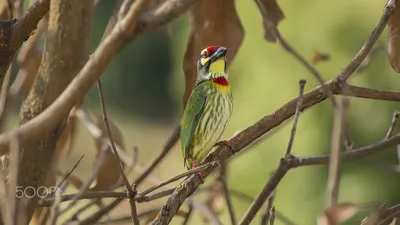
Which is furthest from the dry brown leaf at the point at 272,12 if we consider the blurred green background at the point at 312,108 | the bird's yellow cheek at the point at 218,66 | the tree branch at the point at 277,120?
the blurred green background at the point at 312,108

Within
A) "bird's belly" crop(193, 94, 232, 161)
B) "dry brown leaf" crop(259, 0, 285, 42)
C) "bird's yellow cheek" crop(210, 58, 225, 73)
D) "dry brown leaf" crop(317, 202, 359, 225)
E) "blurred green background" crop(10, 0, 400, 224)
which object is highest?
"blurred green background" crop(10, 0, 400, 224)

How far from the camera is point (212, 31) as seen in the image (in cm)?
104

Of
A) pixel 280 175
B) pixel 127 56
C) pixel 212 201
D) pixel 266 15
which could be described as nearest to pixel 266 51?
pixel 212 201

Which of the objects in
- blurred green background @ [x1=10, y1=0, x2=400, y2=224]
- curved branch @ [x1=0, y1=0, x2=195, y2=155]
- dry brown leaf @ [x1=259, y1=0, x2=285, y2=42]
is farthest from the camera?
blurred green background @ [x1=10, y1=0, x2=400, y2=224]

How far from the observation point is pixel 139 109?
8.73 m

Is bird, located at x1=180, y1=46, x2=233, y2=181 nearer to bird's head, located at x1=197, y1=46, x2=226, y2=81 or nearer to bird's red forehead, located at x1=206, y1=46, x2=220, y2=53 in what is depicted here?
bird's head, located at x1=197, y1=46, x2=226, y2=81

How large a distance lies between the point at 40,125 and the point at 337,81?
38 centimetres

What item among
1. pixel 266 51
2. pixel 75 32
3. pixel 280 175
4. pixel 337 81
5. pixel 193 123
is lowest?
pixel 280 175

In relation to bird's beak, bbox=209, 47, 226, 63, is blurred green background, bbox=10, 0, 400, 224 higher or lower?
higher

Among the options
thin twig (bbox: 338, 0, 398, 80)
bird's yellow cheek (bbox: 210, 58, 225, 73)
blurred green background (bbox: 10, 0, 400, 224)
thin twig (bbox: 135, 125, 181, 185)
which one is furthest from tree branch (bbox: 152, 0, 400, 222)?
blurred green background (bbox: 10, 0, 400, 224)

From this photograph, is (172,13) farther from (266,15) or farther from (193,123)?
(193,123)

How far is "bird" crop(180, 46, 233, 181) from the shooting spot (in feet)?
4.27

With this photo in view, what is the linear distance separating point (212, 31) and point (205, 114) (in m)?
0.31

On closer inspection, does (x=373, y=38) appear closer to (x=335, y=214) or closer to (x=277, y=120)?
(x=277, y=120)
